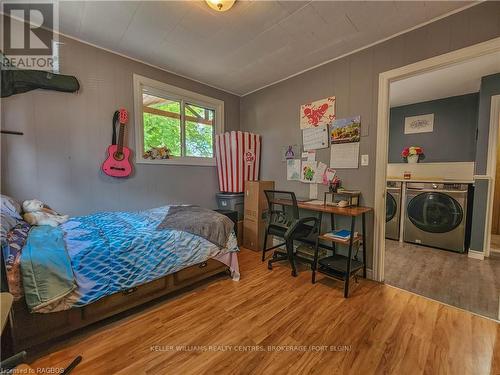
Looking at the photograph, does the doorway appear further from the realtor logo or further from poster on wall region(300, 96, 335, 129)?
the realtor logo

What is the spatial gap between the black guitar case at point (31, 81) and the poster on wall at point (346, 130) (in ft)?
9.42

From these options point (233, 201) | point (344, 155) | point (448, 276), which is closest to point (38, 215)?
point (233, 201)

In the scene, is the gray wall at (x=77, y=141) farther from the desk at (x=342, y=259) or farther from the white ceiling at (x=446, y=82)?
the white ceiling at (x=446, y=82)

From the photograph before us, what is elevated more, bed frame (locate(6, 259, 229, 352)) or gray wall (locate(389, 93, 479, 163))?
gray wall (locate(389, 93, 479, 163))

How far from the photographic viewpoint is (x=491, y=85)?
2.82m

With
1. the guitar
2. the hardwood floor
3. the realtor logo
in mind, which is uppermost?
the realtor logo

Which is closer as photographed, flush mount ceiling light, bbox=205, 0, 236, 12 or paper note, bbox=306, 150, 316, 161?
flush mount ceiling light, bbox=205, 0, 236, 12

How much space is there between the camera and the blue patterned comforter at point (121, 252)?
143cm

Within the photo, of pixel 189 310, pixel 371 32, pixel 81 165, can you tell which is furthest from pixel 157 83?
pixel 189 310

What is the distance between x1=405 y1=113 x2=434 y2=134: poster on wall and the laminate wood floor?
223cm

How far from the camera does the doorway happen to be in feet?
6.33

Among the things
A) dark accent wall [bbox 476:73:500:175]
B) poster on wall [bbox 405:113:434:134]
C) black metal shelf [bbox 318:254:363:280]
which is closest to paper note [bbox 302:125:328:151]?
black metal shelf [bbox 318:254:363:280]

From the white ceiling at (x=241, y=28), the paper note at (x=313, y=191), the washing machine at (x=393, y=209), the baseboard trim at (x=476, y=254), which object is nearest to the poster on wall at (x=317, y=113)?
the white ceiling at (x=241, y=28)

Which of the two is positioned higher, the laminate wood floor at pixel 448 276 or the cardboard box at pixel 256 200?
the cardboard box at pixel 256 200
